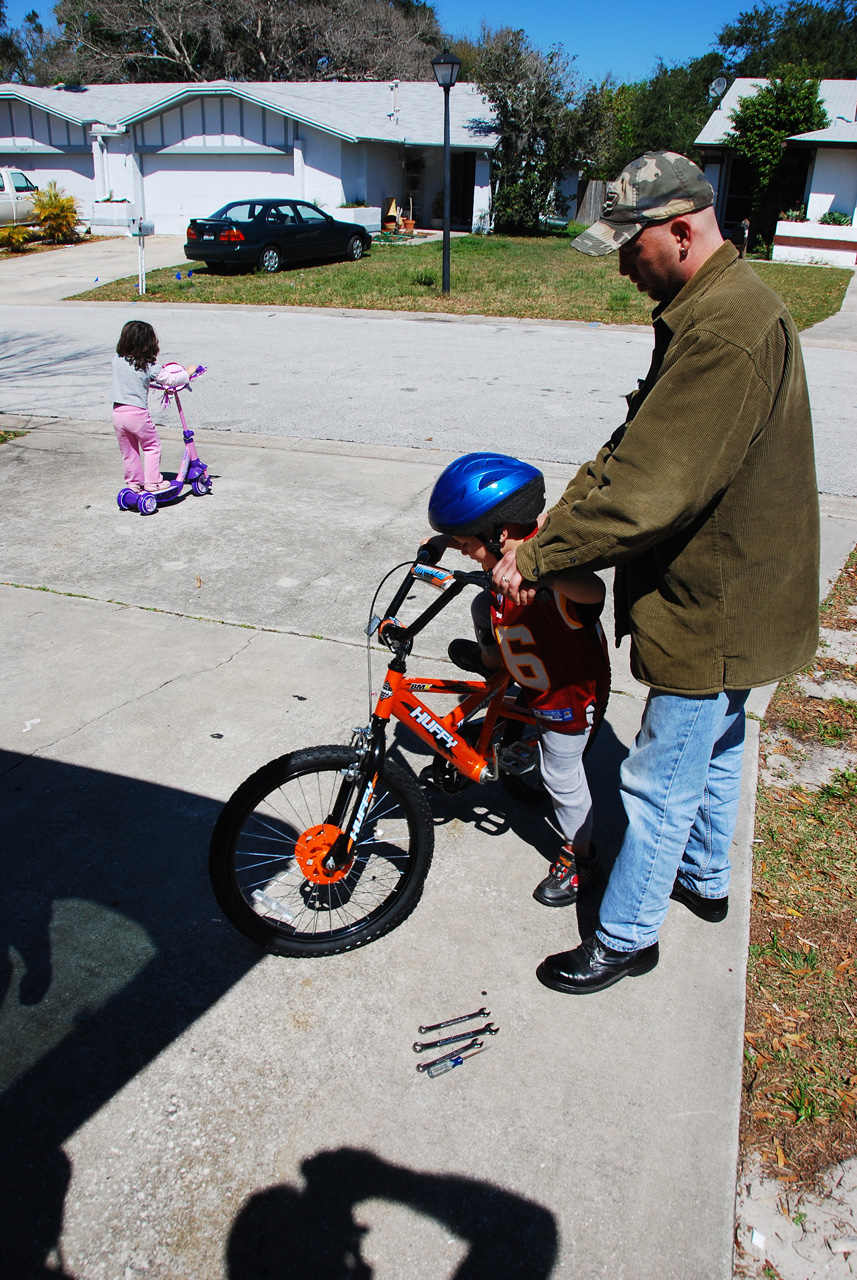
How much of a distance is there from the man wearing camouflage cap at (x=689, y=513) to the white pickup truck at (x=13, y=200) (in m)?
30.9

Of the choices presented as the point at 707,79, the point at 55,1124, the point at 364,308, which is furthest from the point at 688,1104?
the point at 707,79

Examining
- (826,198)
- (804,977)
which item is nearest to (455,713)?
(804,977)

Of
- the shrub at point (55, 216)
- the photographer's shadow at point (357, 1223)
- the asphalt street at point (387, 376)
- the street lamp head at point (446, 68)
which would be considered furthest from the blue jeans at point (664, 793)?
the shrub at point (55, 216)

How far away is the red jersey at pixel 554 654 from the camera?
2619 millimetres

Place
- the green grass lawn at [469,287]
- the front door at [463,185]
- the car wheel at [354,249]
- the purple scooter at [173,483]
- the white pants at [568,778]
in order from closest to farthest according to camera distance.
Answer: the white pants at [568,778], the purple scooter at [173,483], the green grass lawn at [469,287], the car wheel at [354,249], the front door at [463,185]

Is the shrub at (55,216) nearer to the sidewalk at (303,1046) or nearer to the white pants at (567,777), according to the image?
the sidewalk at (303,1046)

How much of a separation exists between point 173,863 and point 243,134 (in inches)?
1298

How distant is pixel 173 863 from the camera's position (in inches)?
119

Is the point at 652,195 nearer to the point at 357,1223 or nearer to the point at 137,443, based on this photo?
the point at 357,1223

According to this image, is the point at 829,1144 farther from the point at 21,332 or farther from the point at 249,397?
the point at 21,332

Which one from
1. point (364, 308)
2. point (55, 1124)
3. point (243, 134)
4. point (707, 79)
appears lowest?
point (55, 1124)

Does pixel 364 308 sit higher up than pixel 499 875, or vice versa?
pixel 364 308

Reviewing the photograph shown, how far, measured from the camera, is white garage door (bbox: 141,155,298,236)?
3047cm

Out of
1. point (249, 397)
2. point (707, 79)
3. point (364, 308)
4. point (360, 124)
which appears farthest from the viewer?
point (707, 79)
